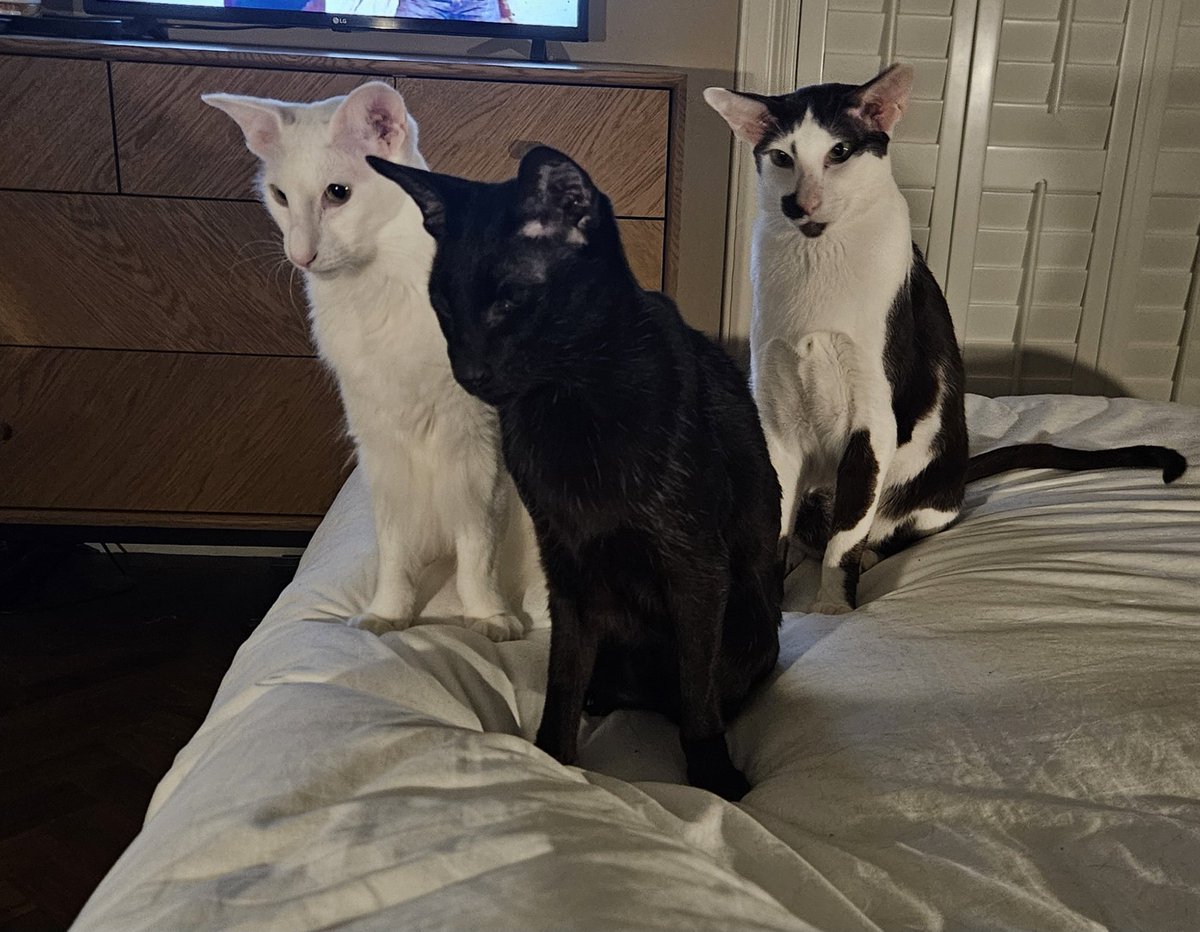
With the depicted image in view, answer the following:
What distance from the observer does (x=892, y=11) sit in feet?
7.20

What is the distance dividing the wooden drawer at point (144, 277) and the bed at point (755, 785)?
0.91 metres

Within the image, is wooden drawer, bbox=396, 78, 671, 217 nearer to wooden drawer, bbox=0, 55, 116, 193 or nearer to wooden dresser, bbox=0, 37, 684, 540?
wooden dresser, bbox=0, 37, 684, 540

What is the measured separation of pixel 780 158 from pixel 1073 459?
69 cm

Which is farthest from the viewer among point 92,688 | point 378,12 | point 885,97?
point 378,12

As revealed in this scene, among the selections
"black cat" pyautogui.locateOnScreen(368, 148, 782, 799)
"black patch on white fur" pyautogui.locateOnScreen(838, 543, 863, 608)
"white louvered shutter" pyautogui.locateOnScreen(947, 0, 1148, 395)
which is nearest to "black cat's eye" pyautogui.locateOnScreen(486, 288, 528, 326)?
"black cat" pyautogui.locateOnScreen(368, 148, 782, 799)

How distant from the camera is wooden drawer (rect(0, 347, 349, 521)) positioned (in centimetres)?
177

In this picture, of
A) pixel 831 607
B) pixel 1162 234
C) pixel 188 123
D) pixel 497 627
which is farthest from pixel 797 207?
pixel 1162 234

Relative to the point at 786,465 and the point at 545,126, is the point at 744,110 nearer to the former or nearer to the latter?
the point at 786,465

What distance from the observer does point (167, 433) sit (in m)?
1.81

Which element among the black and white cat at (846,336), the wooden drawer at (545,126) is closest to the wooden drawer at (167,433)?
the wooden drawer at (545,126)

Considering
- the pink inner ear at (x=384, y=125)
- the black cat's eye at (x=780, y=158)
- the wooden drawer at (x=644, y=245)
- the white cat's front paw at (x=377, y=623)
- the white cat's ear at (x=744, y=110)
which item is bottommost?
the white cat's front paw at (x=377, y=623)

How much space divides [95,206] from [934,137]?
6.45 ft

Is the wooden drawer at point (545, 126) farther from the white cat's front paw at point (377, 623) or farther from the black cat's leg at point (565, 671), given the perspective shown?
the black cat's leg at point (565, 671)

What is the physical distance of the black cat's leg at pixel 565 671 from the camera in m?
0.72
